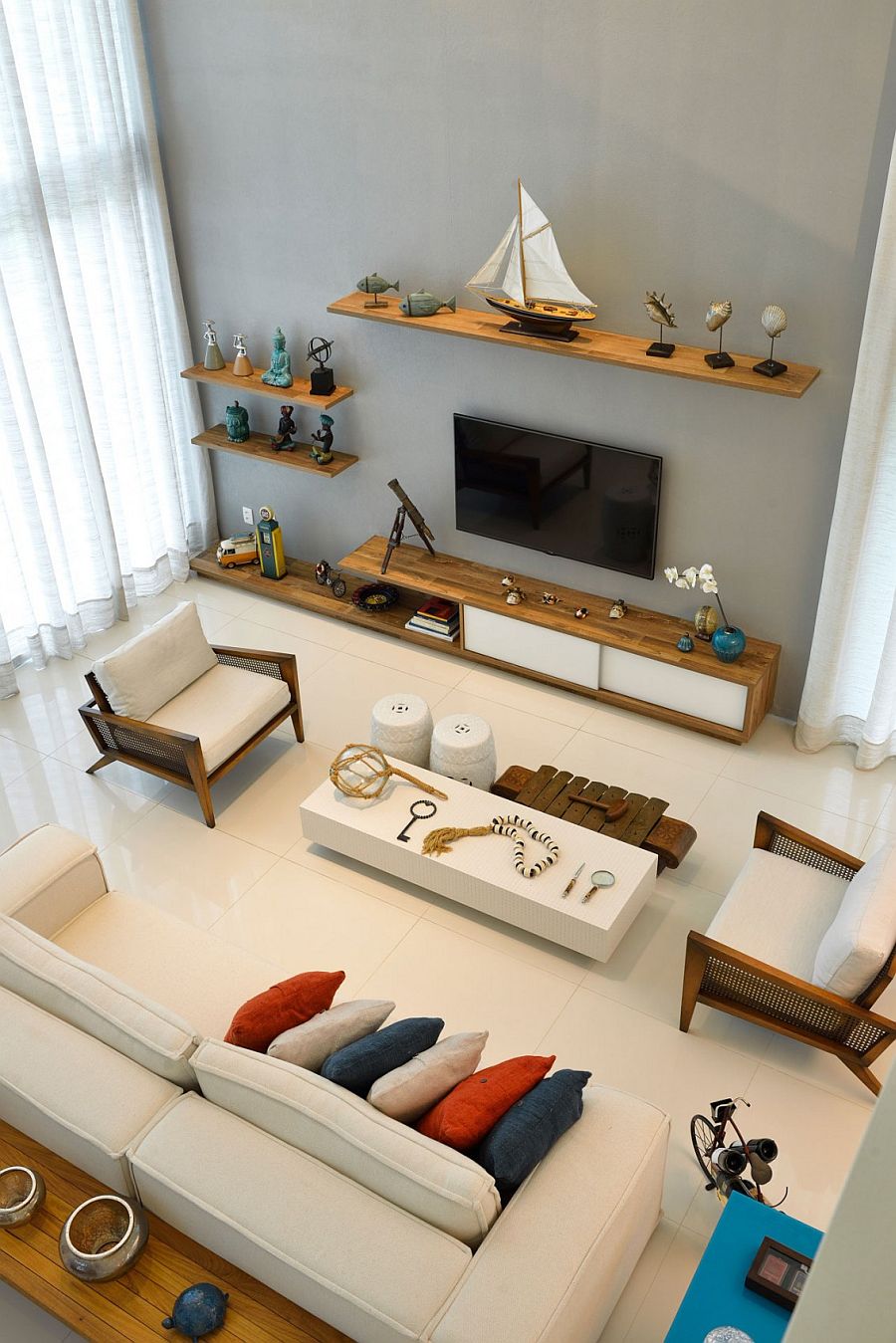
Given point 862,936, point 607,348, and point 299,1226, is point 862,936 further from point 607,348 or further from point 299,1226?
point 607,348

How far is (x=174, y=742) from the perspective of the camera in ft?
17.0

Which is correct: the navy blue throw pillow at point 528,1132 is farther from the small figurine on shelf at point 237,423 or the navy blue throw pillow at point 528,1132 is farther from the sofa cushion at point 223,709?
the small figurine on shelf at point 237,423

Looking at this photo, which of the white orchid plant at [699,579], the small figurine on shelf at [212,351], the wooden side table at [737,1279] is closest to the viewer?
the wooden side table at [737,1279]

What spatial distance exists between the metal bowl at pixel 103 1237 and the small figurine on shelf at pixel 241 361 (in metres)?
4.59

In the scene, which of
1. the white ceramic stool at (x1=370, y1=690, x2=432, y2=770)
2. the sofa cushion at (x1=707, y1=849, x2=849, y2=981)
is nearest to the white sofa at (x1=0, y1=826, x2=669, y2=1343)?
the sofa cushion at (x1=707, y1=849, x2=849, y2=981)

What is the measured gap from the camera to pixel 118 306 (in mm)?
6480

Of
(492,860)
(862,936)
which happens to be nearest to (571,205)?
(492,860)

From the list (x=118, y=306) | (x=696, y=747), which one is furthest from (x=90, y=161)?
(x=696, y=747)

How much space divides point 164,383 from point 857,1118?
17.4 ft

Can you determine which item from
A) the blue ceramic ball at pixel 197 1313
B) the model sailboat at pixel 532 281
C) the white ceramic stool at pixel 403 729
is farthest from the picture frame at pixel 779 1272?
the model sailboat at pixel 532 281

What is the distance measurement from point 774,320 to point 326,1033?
3321 millimetres

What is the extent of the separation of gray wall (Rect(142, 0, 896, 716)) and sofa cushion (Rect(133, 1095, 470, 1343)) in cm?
363

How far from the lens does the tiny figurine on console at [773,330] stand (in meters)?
4.77

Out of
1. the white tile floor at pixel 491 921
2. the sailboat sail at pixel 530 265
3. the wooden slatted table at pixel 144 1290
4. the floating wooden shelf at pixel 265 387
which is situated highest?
the sailboat sail at pixel 530 265
